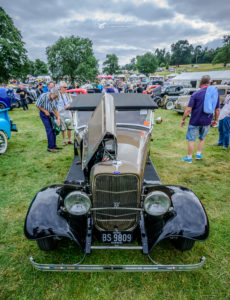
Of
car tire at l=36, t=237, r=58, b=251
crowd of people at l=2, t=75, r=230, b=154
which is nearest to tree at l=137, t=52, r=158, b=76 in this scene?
crowd of people at l=2, t=75, r=230, b=154

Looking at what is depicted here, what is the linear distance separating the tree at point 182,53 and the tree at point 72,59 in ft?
308

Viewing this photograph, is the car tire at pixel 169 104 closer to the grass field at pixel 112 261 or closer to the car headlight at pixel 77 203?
the grass field at pixel 112 261

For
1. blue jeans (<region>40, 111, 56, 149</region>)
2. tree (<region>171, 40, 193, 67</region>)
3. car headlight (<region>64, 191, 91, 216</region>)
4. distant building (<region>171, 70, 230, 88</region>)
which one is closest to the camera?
car headlight (<region>64, 191, 91, 216</region>)

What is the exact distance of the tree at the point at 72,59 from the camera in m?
18.1

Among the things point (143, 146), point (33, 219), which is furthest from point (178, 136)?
point (33, 219)

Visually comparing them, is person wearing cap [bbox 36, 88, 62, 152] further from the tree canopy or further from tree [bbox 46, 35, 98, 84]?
the tree canopy

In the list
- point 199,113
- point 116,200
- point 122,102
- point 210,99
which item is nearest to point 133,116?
point 122,102

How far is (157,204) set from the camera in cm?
200

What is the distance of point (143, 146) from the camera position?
2.94 meters

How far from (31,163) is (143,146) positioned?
3.62m

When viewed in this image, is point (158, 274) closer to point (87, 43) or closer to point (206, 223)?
point (206, 223)

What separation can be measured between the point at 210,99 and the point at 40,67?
7184 cm

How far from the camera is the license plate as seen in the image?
212cm

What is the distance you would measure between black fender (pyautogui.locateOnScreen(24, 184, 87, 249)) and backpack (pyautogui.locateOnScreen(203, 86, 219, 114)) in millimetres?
3830
